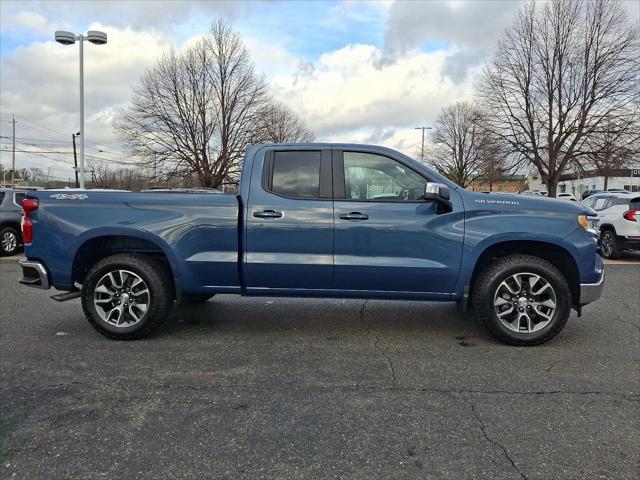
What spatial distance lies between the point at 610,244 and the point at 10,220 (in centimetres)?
1423

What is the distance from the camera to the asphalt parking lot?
271 centimetres

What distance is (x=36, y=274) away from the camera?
4.80m

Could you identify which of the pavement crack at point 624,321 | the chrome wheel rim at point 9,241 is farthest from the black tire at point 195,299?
the chrome wheel rim at point 9,241

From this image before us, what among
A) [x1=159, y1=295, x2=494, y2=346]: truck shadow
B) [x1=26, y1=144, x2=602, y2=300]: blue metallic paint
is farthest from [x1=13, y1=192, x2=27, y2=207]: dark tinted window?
[x1=26, y1=144, x2=602, y2=300]: blue metallic paint

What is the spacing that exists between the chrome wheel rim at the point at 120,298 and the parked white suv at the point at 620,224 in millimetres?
10245

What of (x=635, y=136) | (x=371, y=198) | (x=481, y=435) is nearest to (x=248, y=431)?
(x=481, y=435)

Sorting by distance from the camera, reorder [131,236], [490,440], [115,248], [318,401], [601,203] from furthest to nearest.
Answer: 1. [601,203]
2. [115,248]
3. [131,236]
4. [318,401]
5. [490,440]

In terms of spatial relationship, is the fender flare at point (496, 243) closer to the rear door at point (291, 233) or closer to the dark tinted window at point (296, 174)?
the rear door at point (291, 233)

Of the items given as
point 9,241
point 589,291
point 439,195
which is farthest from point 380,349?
point 9,241

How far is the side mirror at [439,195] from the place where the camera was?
4375 mm

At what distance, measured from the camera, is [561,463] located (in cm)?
271

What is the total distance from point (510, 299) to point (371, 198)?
160cm

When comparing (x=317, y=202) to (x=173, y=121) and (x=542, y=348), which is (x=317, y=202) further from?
(x=173, y=121)

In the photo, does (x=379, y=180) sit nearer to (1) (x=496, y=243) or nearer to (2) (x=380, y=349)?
(1) (x=496, y=243)
